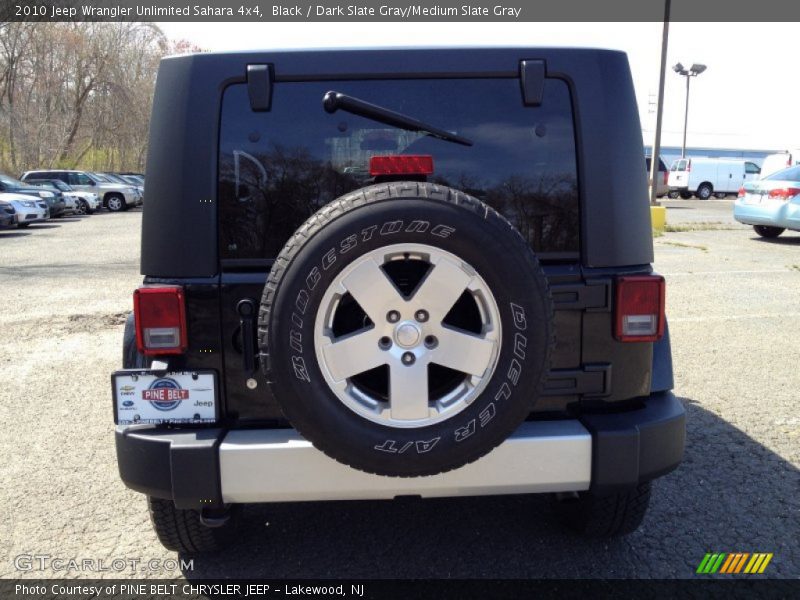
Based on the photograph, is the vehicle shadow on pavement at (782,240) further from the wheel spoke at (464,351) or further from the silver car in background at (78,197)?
the silver car in background at (78,197)

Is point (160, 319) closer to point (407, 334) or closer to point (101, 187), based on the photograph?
point (407, 334)

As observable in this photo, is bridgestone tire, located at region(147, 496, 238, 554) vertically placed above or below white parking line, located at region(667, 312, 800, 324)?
above

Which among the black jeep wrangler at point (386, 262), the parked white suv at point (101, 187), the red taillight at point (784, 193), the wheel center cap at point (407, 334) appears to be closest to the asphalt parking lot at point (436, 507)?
the black jeep wrangler at point (386, 262)

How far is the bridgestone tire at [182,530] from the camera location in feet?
8.97

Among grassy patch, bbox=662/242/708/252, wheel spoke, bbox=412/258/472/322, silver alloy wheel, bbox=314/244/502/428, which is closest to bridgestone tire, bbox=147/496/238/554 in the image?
silver alloy wheel, bbox=314/244/502/428

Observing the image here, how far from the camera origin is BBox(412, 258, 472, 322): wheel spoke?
2182mm

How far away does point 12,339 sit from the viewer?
21.8 ft

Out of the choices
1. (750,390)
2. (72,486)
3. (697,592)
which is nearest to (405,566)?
(697,592)

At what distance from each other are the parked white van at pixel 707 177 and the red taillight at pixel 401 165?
35.6 m

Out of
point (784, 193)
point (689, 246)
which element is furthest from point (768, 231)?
point (689, 246)

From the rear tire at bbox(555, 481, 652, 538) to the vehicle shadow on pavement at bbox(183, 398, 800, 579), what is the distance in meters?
0.09

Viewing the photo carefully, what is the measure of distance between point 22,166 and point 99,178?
1209cm

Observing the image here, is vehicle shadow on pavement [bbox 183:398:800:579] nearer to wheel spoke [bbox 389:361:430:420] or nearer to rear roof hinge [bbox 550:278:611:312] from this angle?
wheel spoke [bbox 389:361:430:420]

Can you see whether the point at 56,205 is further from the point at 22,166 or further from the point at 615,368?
the point at 615,368
